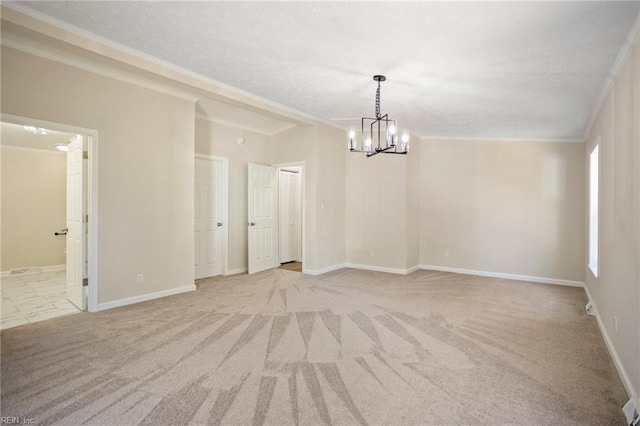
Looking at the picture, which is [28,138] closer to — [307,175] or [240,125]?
[240,125]

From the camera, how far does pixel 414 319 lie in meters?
3.87

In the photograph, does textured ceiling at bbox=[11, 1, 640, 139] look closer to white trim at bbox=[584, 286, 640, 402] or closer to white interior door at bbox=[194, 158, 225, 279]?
white interior door at bbox=[194, 158, 225, 279]

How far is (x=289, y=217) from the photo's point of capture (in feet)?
25.7

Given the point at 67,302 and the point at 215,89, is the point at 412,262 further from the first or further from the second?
the point at 67,302

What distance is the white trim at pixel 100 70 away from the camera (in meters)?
3.30

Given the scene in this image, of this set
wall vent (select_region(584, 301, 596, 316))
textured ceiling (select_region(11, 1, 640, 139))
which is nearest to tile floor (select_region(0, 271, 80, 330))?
textured ceiling (select_region(11, 1, 640, 139))

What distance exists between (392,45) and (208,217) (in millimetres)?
4293

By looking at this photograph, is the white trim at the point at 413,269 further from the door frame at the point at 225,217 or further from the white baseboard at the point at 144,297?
the white baseboard at the point at 144,297

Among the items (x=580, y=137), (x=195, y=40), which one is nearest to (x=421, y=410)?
(x=195, y=40)

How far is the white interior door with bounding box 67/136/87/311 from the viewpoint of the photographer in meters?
3.96

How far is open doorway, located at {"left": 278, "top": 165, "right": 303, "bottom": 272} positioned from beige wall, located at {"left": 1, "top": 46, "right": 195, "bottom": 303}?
2.78 meters

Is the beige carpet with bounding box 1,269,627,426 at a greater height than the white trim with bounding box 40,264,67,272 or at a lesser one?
lesser

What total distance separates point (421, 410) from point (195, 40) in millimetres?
3433

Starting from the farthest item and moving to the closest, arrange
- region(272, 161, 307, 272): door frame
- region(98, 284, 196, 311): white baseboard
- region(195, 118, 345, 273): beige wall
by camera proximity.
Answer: region(272, 161, 307, 272): door frame
region(195, 118, 345, 273): beige wall
region(98, 284, 196, 311): white baseboard
